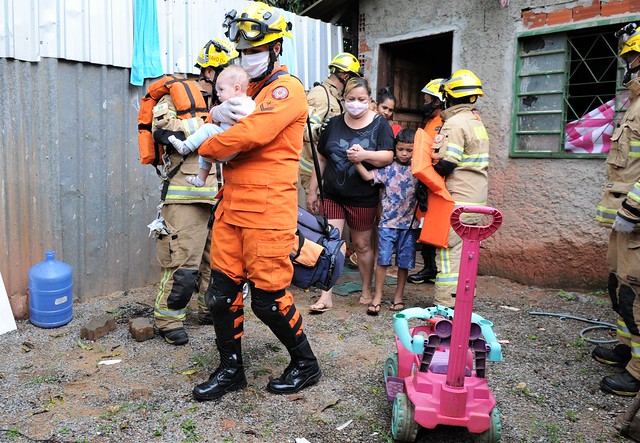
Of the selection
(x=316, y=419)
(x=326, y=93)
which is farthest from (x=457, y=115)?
(x=316, y=419)

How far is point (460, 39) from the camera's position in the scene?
653 centimetres

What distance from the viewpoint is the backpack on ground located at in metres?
4.19

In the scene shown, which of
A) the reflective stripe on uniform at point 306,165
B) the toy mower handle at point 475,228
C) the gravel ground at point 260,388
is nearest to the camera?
the toy mower handle at point 475,228

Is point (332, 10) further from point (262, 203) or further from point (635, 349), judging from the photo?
point (635, 349)

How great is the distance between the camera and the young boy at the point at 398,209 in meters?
5.14

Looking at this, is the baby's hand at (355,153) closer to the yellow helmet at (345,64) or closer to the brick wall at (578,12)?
the yellow helmet at (345,64)

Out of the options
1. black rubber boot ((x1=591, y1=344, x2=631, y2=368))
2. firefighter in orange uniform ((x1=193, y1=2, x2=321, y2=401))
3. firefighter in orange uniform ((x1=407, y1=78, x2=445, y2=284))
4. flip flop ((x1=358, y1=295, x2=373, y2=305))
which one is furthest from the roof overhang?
black rubber boot ((x1=591, y1=344, x2=631, y2=368))

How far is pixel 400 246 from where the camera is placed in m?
5.22

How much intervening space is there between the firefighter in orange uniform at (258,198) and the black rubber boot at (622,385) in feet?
A: 6.65

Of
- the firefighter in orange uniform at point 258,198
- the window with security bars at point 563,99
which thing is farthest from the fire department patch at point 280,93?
the window with security bars at point 563,99

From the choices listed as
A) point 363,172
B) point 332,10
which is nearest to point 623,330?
point 363,172

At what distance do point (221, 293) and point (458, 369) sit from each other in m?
1.44

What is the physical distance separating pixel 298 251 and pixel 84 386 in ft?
5.40

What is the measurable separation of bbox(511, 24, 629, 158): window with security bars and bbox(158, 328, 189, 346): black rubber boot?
4.07 metres
